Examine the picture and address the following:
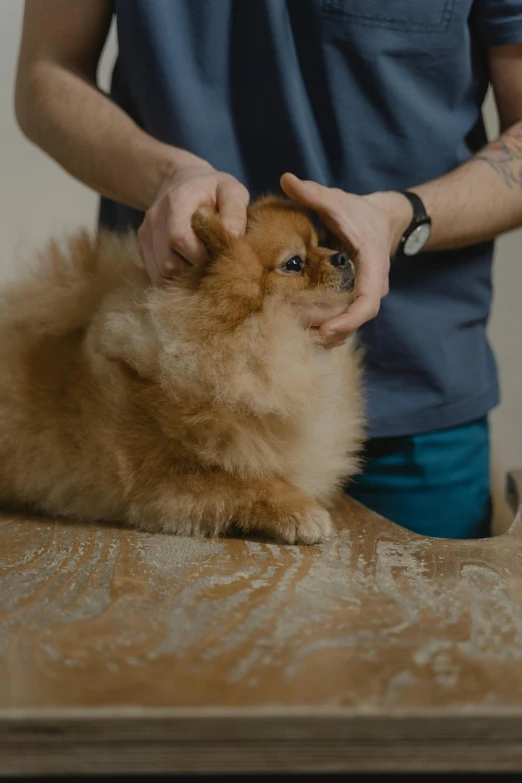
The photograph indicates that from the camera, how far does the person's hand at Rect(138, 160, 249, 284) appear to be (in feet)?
2.95

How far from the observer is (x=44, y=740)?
530mm

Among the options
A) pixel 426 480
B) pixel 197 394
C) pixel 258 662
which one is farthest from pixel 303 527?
pixel 426 480

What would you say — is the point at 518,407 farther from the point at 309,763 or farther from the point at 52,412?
the point at 309,763

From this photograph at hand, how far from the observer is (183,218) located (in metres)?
0.89

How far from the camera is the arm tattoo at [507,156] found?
4.06ft

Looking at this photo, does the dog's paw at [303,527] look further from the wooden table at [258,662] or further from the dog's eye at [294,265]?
the dog's eye at [294,265]

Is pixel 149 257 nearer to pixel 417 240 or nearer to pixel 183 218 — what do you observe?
pixel 183 218

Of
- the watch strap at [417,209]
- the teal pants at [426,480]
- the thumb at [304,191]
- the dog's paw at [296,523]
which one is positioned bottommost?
the teal pants at [426,480]

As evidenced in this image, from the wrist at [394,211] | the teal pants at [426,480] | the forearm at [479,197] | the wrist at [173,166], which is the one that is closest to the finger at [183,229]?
the wrist at [173,166]

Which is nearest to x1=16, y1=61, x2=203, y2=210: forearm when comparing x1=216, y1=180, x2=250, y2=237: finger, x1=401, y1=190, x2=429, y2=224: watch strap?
A: x1=216, y1=180, x2=250, y2=237: finger

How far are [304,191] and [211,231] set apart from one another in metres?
0.15

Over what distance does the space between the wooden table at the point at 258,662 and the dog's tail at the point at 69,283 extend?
1.17ft

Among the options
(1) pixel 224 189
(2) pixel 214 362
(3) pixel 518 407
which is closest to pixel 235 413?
(2) pixel 214 362

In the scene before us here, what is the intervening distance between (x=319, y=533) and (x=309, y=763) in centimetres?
39
